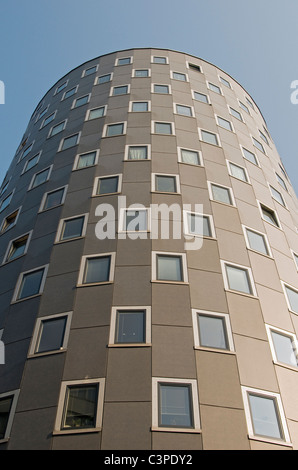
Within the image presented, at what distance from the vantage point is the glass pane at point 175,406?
12758 millimetres

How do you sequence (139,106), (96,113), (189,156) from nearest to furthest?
(189,156), (139,106), (96,113)

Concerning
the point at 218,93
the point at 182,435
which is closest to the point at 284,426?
the point at 182,435

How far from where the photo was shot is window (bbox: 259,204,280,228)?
23145 millimetres

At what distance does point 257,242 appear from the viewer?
67.6 ft

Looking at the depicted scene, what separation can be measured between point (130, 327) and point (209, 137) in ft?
50.5

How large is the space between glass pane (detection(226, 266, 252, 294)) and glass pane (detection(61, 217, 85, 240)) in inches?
286

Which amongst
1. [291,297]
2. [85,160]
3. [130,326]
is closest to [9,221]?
[85,160]

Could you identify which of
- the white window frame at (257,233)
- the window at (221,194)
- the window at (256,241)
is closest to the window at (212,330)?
the white window frame at (257,233)

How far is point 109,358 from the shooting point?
14.2 metres

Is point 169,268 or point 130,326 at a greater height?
point 169,268

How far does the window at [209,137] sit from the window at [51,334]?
1504cm

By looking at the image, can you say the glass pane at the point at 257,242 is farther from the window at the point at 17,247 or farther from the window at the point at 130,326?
the window at the point at 17,247

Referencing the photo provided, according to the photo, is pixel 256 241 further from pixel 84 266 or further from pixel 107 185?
pixel 84 266
